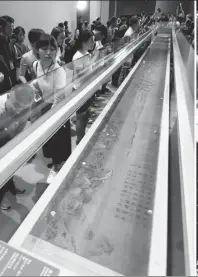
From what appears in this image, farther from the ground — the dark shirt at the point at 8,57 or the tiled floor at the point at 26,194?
the dark shirt at the point at 8,57

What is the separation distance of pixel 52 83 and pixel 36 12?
158 inches

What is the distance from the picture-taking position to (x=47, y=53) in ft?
6.68

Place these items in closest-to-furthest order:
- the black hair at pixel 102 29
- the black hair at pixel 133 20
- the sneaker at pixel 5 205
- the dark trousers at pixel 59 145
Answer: the sneaker at pixel 5 205, the dark trousers at pixel 59 145, the black hair at pixel 102 29, the black hair at pixel 133 20

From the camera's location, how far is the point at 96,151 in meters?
1.65

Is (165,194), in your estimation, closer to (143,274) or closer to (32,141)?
(143,274)

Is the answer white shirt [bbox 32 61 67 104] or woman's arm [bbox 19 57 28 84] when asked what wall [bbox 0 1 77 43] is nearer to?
woman's arm [bbox 19 57 28 84]

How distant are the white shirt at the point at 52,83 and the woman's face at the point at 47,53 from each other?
0.07 metres

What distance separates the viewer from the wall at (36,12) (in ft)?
14.7

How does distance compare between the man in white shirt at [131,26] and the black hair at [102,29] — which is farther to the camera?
the man in white shirt at [131,26]

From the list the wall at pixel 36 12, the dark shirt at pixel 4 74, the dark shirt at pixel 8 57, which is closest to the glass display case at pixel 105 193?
the dark shirt at pixel 4 74

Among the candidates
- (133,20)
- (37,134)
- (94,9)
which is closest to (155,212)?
(37,134)

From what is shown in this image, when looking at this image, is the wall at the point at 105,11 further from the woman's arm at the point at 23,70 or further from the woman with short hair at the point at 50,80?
the woman with short hair at the point at 50,80

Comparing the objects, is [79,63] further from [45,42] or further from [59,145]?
[59,145]

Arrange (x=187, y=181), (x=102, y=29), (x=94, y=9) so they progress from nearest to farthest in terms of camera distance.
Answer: (x=187, y=181) < (x=102, y=29) < (x=94, y=9)
